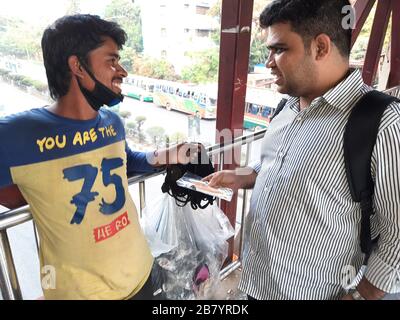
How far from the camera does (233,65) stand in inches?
64.6

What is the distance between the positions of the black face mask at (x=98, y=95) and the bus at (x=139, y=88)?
138mm

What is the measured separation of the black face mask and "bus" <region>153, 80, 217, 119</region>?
441 mm

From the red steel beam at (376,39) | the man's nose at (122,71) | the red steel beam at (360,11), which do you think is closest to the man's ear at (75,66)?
the man's nose at (122,71)

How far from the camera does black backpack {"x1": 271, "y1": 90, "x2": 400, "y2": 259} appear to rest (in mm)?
817

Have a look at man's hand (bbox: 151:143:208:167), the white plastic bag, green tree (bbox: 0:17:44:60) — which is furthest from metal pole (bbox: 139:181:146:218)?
green tree (bbox: 0:17:44:60)

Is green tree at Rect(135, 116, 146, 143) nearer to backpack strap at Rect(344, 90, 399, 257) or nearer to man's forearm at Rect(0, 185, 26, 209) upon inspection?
man's forearm at Rect(0, 185, 26, 209)

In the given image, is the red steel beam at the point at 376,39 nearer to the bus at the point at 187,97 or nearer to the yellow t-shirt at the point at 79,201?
the bus at the point at 187,97

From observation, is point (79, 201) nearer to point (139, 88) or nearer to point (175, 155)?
point (175, 155)

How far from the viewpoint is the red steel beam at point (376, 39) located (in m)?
3.04

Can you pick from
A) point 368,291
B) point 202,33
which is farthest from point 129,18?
point 368,291

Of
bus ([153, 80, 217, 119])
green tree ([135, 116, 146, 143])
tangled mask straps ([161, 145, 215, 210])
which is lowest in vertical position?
tangled mask straps ([161, 145, 215, 210])

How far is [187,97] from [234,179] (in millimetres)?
543

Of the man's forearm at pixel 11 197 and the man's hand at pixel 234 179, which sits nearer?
the man's forearm at pixel 11 197

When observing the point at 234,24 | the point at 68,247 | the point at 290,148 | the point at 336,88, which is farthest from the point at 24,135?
the point at 234,24
